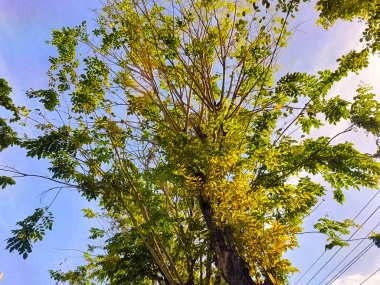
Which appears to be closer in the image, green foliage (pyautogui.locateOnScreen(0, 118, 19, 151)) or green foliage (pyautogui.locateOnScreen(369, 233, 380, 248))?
green foliage (pyautogui.locateOnScreen(0, 118, 19, 151))

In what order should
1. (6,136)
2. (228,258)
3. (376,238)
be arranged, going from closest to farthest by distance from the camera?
(228,258)
(6,136)
(376,238)

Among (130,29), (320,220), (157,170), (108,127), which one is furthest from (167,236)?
(130,29)

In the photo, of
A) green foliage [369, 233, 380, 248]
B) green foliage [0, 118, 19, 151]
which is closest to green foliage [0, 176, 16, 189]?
green foliage [0, 118, 19, 151]

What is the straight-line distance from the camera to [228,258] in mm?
5527

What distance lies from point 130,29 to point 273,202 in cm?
525

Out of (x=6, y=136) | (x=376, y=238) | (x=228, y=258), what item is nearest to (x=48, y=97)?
(x=6, y=136)

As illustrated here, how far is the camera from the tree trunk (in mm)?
5312

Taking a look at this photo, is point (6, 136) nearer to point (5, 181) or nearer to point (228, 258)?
point (5, 181)

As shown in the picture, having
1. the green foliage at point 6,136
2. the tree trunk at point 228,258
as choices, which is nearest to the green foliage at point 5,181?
the green foliage at point 6,136

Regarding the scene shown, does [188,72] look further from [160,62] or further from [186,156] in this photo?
[186,156]

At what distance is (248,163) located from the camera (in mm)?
6219

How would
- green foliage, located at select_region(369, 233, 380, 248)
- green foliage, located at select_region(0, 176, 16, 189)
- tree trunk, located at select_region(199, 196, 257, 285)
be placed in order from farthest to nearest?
green foliage, located at select_region(369, 233, 380, 248) < green foliage, located at select_region(0, 176, 16, 189) < tree trunk, located at select_region(199, 196, 257, 285)

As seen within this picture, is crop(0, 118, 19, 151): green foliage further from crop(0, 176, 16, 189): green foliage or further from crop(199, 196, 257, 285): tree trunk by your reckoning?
crop(199, 196, 257, 285): tree trunk

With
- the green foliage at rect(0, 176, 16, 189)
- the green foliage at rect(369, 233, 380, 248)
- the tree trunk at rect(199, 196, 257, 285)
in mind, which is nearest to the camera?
the tree trunk at rect(199, 196, 257, 285)
